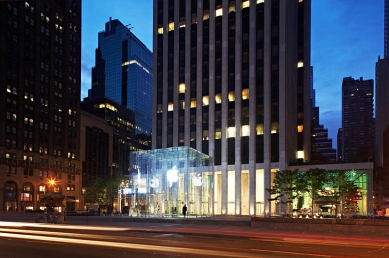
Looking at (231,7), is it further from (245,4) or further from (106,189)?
(106,189)

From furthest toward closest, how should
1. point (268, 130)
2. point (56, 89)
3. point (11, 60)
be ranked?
1. point (56, 89)
2. point (11, 60)
3. point (268, 130)

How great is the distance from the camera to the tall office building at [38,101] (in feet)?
312

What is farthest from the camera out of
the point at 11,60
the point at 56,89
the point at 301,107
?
the point at 56,89

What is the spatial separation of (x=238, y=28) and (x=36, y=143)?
205 ft

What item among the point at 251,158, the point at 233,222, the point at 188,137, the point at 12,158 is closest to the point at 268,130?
the point at 251,158

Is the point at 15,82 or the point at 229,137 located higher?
the point at 15,82

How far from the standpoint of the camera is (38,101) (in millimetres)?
104438

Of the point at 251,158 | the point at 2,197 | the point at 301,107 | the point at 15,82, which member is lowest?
the point at 2,197

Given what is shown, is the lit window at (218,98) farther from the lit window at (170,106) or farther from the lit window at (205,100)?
the lit window at (170,106)

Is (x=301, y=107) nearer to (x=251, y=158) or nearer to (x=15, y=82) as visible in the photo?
(x=251, y=158)

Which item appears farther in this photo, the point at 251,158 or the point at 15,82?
the point at 15,82

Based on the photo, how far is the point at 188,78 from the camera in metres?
77.0

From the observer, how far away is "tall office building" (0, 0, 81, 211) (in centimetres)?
9506

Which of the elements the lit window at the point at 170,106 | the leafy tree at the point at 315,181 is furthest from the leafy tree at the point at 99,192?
the leafy tree at the point at 315,181
